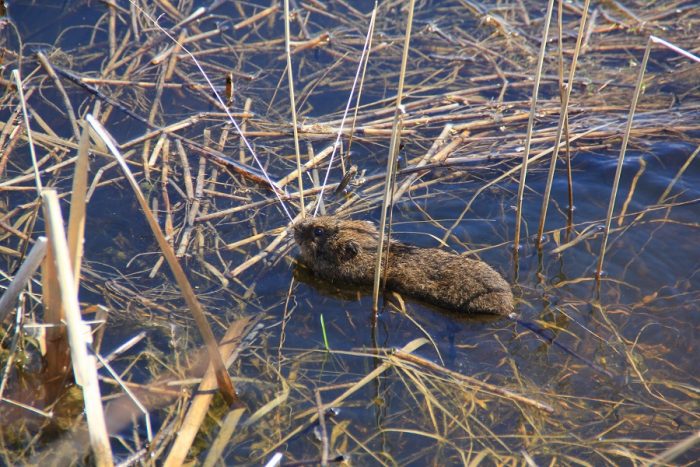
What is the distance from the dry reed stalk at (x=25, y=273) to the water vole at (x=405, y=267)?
2522mm

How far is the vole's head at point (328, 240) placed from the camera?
6098 millimetres

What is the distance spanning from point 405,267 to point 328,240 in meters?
0.67

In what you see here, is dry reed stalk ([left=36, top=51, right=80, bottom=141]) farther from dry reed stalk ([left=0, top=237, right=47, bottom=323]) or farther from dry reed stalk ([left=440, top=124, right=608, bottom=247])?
dry reed stalk ([left=440, top=124, right=608, bottom=247])

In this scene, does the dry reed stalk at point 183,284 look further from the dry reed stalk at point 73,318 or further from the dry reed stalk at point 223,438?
the dry reed stalk at point 73,318

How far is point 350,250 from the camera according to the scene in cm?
616

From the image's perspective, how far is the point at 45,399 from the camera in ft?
15.6

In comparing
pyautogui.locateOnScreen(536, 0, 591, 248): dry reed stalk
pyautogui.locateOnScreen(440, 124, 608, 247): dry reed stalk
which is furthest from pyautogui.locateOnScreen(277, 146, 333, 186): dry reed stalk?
pyautogui.locateOnScreen(536, 0, 591, 248): dry reed stalk

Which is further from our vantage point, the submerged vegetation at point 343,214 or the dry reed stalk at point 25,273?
the submerged vegetation at point 343,214

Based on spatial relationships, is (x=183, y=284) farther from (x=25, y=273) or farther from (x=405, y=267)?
(x=405, y=267)

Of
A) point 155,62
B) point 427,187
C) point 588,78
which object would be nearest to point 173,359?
point 427,187

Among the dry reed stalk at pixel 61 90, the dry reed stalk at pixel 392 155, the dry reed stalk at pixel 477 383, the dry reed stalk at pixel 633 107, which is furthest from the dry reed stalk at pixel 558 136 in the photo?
the dry reed stalk at pixel 61 90

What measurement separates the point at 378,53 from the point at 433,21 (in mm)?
1067

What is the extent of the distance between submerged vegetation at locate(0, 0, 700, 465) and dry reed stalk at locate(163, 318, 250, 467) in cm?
2

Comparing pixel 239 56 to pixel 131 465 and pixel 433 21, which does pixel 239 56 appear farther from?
pixel 131 465
